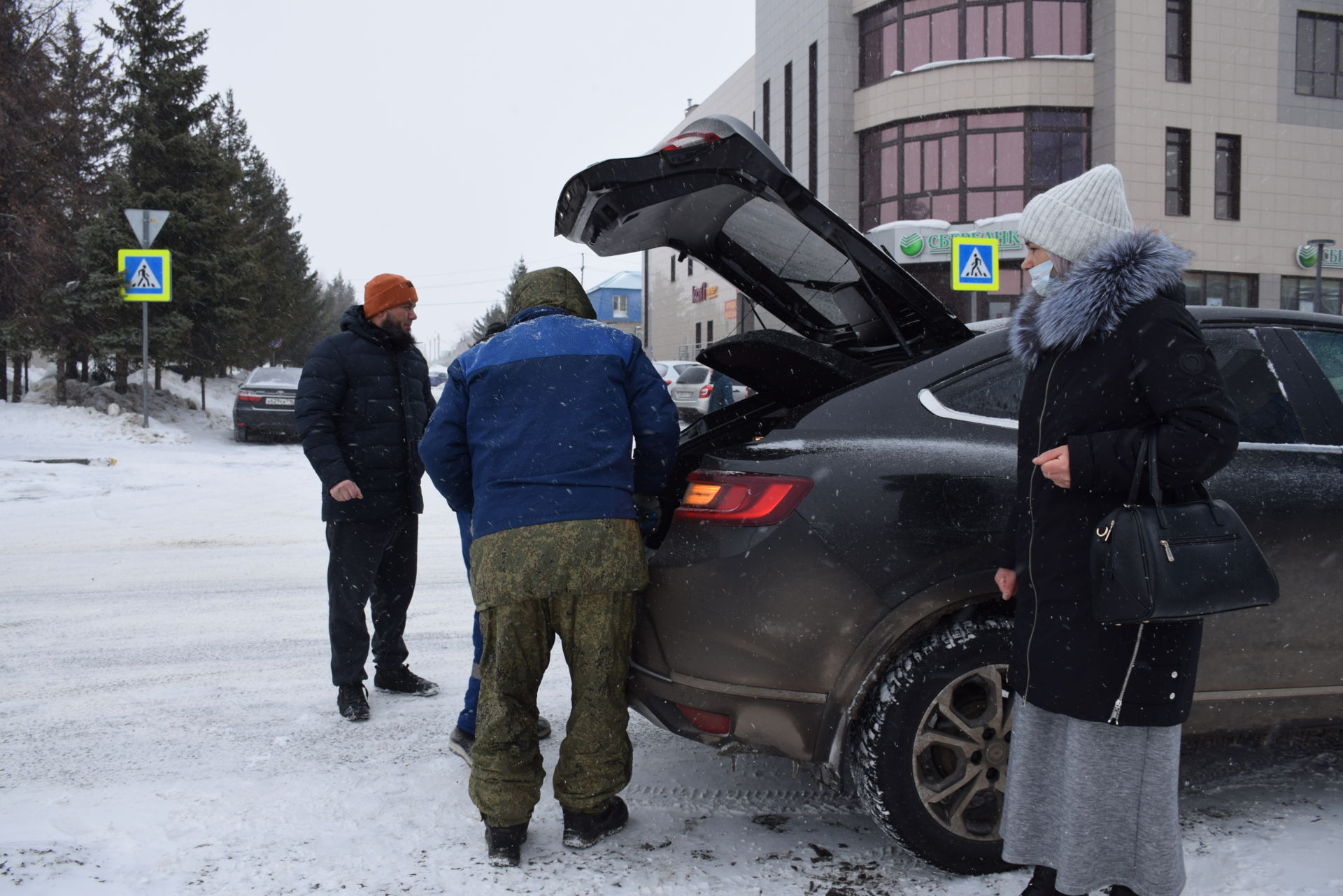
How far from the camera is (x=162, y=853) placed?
8.94 ft

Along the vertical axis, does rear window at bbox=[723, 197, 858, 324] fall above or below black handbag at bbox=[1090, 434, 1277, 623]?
above

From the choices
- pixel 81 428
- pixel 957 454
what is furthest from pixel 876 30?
pixel 957 454

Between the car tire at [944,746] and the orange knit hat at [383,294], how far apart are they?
2571mm

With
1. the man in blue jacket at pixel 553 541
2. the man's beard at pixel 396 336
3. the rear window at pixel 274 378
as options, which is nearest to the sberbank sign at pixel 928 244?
the rear window at pixel 274 378

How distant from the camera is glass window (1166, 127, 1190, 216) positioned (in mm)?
23969

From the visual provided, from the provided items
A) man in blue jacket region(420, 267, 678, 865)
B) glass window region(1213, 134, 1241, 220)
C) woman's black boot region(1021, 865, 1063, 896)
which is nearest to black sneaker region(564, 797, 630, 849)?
man in blue jacket region(420, 267, 678, 865)

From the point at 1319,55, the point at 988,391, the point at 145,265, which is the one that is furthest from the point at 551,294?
the point at 1319,55

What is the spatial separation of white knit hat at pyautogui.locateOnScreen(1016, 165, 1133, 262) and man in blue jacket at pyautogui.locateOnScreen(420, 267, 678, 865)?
1.14 metres

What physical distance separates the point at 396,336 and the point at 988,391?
248 centimetres

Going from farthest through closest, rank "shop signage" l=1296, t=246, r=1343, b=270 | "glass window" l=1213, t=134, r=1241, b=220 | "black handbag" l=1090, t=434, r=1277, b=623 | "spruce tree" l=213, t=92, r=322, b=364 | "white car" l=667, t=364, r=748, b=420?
1. "spruce tree" l=213, t=92, r=322, b=364
2. "glass window" l=1213, t=134, r=1241, b=220
3. "shop signage" l=1296, t=246, r=1343, b=270
4. "white car" l=667, t=364, r=748, b=420
5. "black handbag" l=1090, t=434, r=1277, b=623

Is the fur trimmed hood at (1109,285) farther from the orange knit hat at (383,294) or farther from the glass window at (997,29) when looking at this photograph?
the glass window at (997,29)

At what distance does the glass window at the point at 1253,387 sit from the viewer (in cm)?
285

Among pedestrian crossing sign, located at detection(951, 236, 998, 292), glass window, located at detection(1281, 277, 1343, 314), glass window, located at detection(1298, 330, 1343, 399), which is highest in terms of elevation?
glass window, located at detection(1281, 277, 1343, 314)

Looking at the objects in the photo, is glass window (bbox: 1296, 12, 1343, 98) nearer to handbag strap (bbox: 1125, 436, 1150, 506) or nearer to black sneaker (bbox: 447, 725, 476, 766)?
handbag strap (bbox: 1125, 436, 1150, 506)
